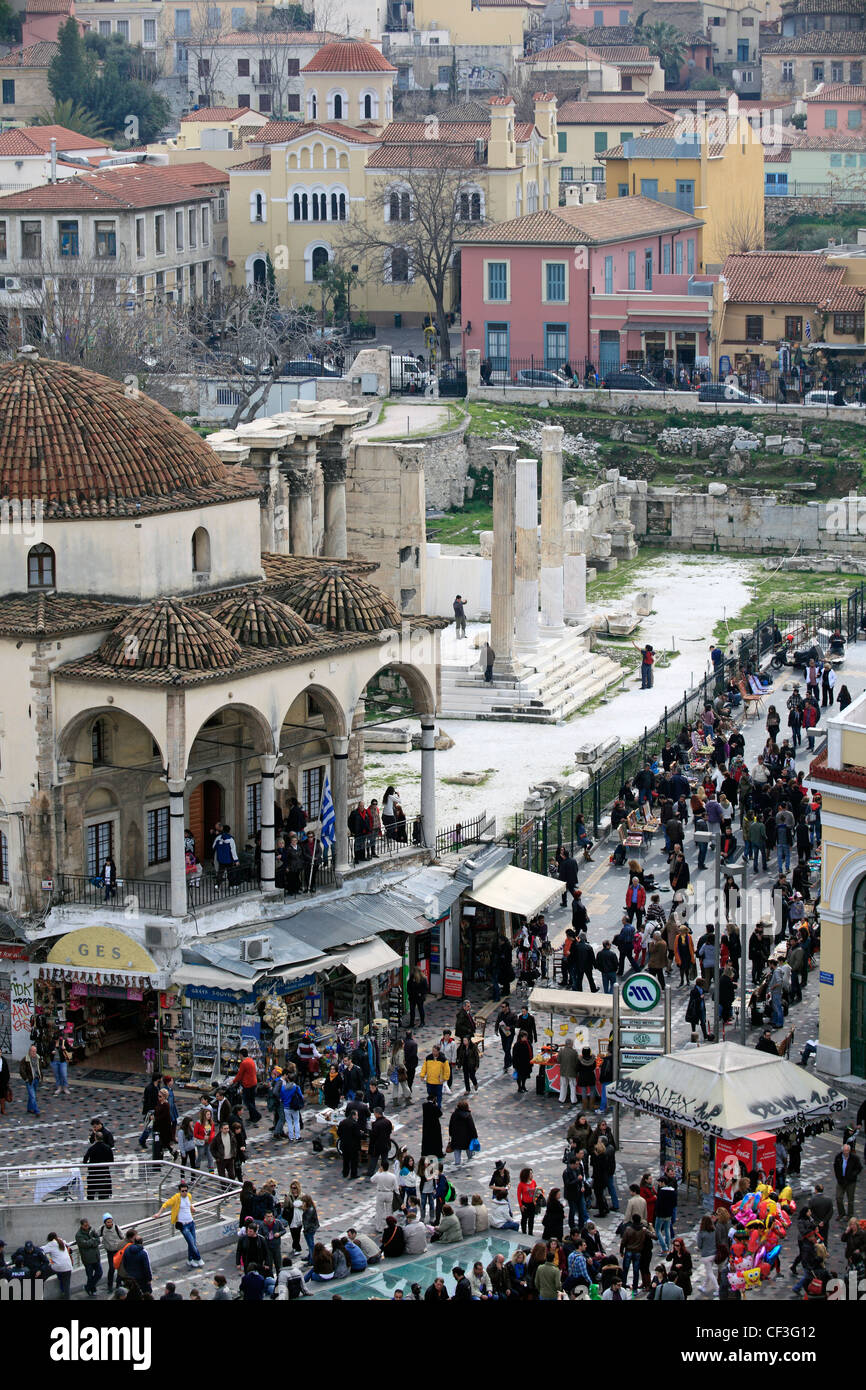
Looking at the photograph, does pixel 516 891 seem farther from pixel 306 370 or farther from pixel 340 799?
pixel 306 370

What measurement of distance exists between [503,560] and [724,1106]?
1076 inches

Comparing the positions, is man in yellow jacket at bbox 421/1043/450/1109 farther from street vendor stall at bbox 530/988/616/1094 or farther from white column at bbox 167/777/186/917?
white column at bbox 167/777/186/917

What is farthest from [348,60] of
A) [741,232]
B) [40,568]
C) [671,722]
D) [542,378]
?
[40,568]

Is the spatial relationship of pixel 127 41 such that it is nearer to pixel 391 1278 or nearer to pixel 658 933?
pixel 658 933

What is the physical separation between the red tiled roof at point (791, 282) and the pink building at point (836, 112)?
2897 centimetres

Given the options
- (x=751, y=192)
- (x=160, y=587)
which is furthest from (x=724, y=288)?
(x=160, y=587)

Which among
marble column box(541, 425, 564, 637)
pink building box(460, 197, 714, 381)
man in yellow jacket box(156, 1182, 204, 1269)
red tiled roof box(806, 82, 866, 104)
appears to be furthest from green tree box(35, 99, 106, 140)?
man in yellow jacket box(156, 1182, 204, 1269)

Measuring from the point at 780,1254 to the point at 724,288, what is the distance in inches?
2402

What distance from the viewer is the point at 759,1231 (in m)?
30.5

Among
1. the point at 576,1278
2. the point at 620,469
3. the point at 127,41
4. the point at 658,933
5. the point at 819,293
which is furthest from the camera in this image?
the point at 127,41

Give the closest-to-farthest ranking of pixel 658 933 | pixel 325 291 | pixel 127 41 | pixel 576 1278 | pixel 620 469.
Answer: pixel 576 1278
pixel 658 933
pixel 620 469
pixel 325 291
pixel 127 41

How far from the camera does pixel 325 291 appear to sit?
10025cm

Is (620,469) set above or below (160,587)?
below

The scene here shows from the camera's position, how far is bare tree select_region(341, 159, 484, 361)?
98000 mm
